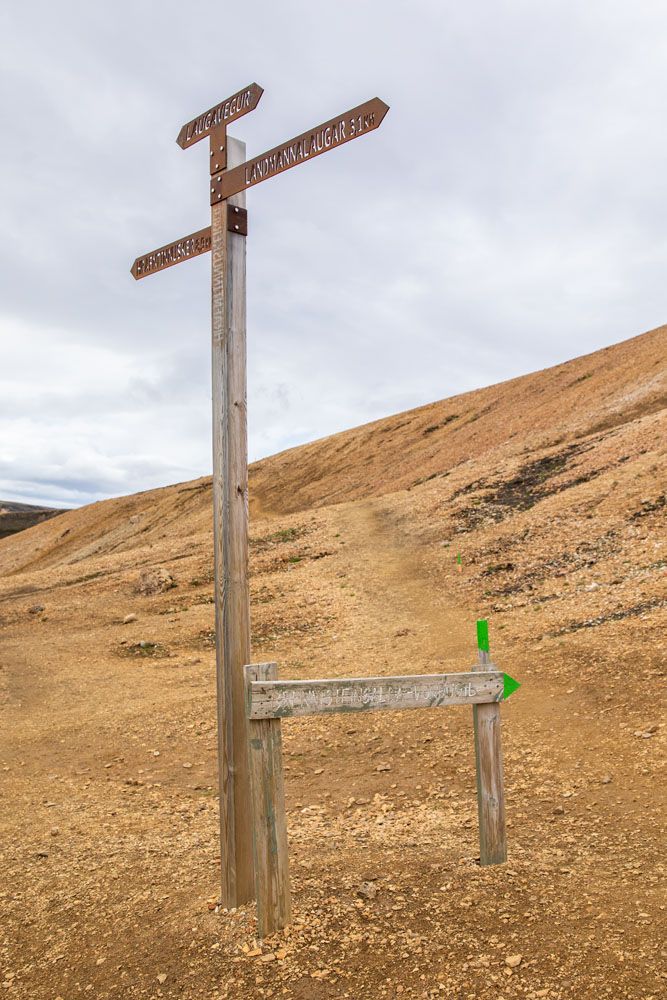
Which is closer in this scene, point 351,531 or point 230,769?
point 230,769

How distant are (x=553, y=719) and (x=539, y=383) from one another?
33.1 metres

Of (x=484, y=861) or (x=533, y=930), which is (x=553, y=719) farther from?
(x=533, y=930)

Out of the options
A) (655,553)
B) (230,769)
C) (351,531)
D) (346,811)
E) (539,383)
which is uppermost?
(539,383)

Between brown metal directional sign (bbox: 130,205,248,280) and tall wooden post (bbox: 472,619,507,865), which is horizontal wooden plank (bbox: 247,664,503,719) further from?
brown metal directional sign (bbox: 130,205,248,280)

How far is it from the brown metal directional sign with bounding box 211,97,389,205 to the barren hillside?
495 cm

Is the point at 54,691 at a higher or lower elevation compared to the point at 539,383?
lower

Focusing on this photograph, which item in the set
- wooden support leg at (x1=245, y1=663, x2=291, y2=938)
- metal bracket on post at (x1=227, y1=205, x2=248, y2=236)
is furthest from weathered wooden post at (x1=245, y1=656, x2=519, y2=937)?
metal bracket on post at (x1=227, y1=205, x2=248, y2=236)

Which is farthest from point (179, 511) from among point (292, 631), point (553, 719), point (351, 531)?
point (553, 719)

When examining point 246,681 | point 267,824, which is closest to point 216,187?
point 246,681

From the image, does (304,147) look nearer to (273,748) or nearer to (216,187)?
(216,187)

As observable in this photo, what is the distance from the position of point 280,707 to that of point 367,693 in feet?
2.00

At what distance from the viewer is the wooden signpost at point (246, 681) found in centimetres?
452

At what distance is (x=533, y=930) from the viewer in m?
4.26

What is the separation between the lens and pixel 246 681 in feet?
14.9
